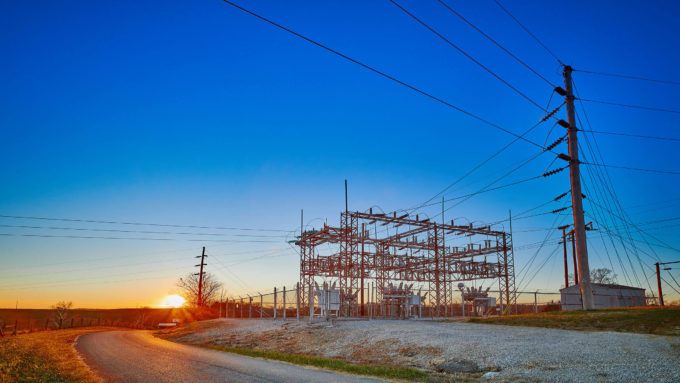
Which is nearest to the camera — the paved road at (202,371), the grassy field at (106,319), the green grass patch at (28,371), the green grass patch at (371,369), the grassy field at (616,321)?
the paved road at (202,371)

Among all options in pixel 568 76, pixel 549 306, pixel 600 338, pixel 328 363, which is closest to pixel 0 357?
pixel 328 363

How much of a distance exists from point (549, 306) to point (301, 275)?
23275 mm

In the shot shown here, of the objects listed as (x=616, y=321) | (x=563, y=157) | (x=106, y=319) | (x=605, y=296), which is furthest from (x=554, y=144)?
(x=106, y=319)

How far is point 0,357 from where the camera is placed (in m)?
15.7

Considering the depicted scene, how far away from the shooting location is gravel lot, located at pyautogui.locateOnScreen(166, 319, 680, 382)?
8.56 m

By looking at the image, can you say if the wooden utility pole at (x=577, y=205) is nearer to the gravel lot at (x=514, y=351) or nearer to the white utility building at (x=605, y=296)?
the gravel lot at (x=514, y=351)

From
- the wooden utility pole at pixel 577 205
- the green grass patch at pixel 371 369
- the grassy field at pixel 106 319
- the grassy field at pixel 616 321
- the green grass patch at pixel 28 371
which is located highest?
the wooden utility pole at pixel 577 205

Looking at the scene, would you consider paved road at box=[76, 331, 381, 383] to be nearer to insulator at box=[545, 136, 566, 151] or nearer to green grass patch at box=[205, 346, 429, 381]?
green grass patch at box=[205, 346, 429, 381]

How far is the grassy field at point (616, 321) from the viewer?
13.0 meters

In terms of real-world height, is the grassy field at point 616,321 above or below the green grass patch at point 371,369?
above

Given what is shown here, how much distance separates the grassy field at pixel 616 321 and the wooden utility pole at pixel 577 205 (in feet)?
5.27

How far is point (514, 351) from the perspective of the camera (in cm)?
1098

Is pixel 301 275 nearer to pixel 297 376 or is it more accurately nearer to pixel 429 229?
pixel 429 229

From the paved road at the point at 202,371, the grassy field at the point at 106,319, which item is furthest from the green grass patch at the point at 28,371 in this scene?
the grassy field at the point at 106,319
